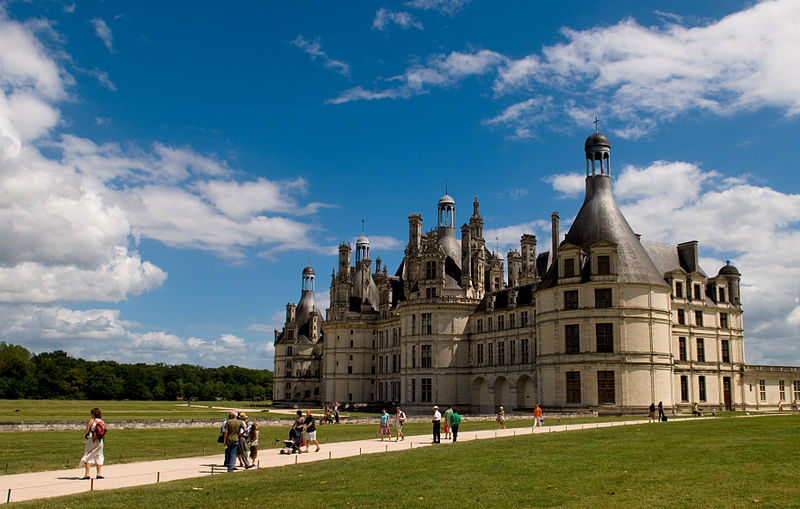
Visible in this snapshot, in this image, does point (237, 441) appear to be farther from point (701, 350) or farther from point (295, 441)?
point (701, 350)

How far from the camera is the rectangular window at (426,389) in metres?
73.7

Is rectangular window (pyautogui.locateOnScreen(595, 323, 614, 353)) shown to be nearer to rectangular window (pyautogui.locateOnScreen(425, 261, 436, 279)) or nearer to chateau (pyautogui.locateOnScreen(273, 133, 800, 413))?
chateau (pyautogui.locateOnScreen(273, 133, 800, 413))

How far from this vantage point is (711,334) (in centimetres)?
6194

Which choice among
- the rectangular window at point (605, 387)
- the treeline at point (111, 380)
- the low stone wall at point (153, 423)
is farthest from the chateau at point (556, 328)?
the treeline at point (111, 380)

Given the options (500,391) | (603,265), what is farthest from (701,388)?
(500,391)

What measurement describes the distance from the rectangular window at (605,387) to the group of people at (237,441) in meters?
36.2

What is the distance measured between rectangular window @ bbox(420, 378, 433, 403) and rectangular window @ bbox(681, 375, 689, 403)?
25101 mm

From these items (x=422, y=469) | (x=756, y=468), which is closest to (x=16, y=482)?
(x=422, y=469)

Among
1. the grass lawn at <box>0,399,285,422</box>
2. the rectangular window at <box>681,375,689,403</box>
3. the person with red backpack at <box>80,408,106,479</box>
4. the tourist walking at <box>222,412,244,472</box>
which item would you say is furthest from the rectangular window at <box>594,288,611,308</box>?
the person with red backpack at <box>80,408,106,479</box>

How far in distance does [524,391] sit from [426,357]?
40.4ft

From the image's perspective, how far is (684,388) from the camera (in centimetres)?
5856

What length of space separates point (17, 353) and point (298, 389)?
86.8 meters

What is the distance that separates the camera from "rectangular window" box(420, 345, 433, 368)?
73.8 meters

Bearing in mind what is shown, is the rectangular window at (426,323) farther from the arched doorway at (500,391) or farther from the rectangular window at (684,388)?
the rectangular window at (684,388)
